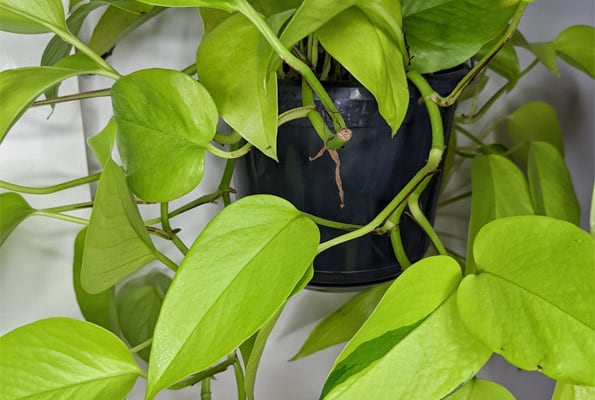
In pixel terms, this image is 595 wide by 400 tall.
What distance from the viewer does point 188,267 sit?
321mm

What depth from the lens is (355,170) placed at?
1.43 feet

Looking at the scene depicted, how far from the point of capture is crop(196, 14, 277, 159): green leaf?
363mm

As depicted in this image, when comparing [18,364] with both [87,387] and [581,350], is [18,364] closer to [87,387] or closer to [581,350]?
[87,387]

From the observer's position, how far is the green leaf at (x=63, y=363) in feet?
1.16

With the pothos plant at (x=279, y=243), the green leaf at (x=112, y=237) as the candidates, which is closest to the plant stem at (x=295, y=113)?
the pothos plant at (x=279, y=243)

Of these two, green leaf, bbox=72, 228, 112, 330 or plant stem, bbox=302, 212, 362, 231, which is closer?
plant stem, bbox=302, 212, 362, 231

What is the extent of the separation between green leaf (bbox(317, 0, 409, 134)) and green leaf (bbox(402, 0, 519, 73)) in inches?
1.5

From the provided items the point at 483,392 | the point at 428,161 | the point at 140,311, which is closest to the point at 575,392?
the point at 483,392

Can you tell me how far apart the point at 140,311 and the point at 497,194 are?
35 centimetres

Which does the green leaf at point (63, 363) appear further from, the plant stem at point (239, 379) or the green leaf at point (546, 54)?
the green leaf at point (546, 54)

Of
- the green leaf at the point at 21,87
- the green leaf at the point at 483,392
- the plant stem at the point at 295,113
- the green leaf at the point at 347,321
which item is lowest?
the green leaf at the point at 347,321

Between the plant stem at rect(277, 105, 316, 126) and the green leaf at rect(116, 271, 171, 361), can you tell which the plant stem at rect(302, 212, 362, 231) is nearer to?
the plant stem at rect(277, 105, 316, 126)

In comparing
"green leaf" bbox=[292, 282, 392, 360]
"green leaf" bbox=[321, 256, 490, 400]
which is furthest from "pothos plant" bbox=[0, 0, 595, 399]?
"green leaf" bbox=[292, 282, 392, 360]

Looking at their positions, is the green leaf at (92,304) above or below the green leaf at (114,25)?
below
